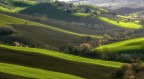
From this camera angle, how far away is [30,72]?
56188 mm

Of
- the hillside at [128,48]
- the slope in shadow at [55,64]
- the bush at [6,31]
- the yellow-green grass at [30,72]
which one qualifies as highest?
the yellow-green grass at [30,72]

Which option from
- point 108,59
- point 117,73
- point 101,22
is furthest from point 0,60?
point 101,22

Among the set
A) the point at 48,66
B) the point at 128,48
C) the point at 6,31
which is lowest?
the point at 128,48

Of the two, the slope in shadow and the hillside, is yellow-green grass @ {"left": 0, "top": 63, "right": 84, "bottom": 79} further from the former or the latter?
the hillside

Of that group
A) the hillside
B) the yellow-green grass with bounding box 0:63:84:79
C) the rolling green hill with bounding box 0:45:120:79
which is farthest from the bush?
the yellow-green grass with bounding box 0:63:84:79

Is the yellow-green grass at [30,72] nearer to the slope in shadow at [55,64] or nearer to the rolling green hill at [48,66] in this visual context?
the rolling green hill at [48,66]

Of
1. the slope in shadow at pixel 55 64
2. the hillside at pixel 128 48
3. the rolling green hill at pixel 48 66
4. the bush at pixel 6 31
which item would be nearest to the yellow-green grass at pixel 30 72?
the rolling green hill at pixel 48 66

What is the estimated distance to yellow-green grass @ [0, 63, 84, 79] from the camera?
5423 centimetres

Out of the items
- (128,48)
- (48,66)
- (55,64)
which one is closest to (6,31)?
(128,48)

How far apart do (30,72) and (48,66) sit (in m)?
6.94

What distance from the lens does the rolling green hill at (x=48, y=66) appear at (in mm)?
56678

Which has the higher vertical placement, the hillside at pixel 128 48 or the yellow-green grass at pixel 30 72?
the yellow-green grass at pixel 30 72

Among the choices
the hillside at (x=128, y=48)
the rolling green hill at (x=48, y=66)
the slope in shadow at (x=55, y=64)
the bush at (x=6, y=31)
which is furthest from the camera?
the bush at (x=6, y=31)

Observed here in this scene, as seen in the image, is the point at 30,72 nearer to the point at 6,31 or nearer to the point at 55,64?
the point at 55,64
